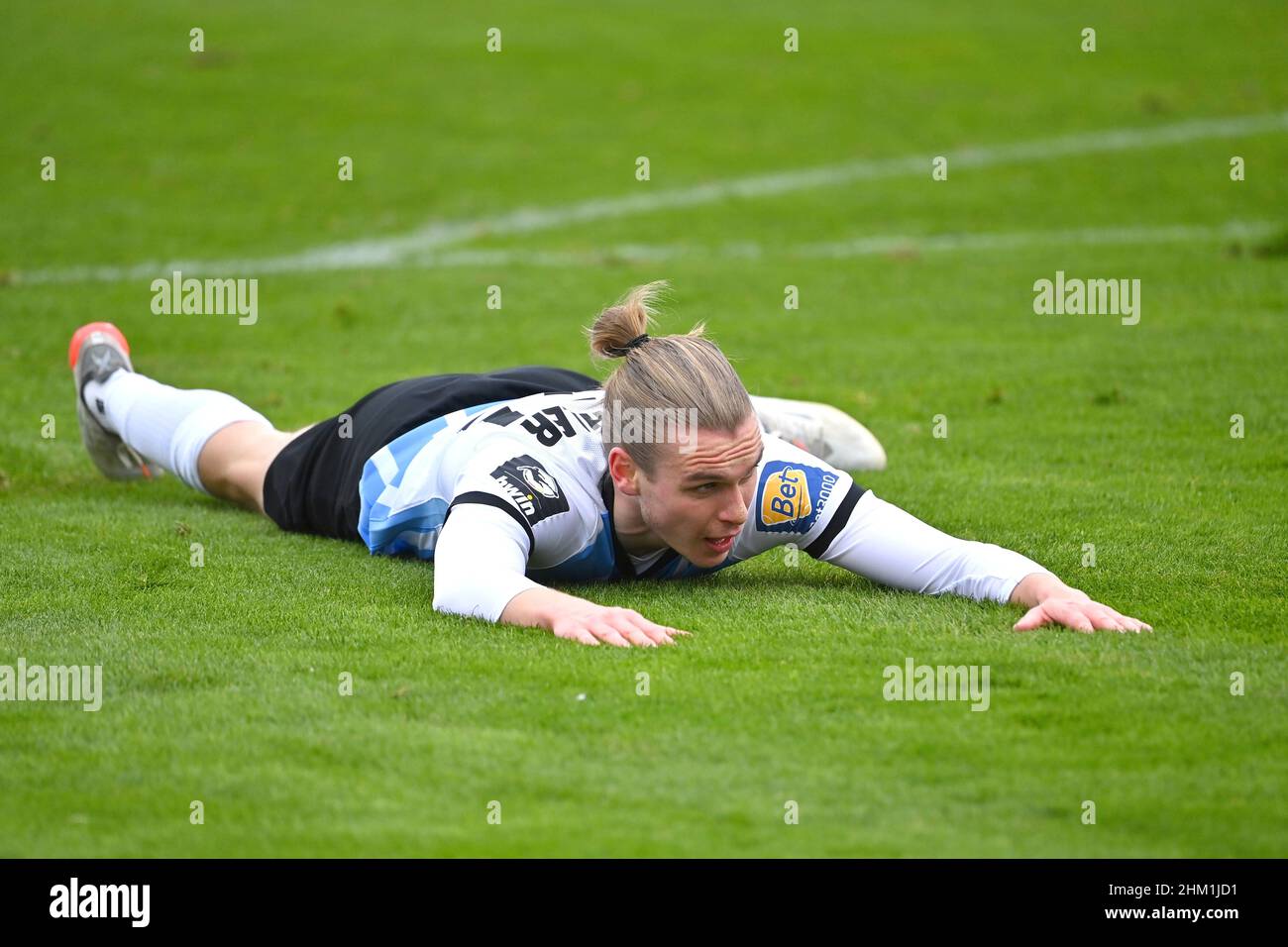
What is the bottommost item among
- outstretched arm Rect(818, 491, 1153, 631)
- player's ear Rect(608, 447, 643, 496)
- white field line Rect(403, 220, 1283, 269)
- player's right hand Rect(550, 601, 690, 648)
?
player's right hand Rect(550, 601, 690, 648)

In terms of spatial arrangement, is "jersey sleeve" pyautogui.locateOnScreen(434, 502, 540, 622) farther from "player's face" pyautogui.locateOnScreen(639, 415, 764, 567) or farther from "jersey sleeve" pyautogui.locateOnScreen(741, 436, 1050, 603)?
"jersey sleeve" pyautogui.locateOnScreen(741, 436, 1050, 603)

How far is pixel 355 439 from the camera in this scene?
6457mm

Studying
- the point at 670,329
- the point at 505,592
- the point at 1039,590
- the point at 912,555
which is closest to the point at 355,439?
the point at 505,592

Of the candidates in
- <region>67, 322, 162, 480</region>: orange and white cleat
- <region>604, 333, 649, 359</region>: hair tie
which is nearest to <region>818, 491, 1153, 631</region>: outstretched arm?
<region>604, 333, 649, 359</region>: hair tie

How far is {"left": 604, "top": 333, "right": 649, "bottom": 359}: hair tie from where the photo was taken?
5340 mm

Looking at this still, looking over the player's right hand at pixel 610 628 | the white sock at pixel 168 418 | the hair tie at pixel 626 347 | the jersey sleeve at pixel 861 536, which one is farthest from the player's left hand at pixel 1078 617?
the white sock at pixel 168 418

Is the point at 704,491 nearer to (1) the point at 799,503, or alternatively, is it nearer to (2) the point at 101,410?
(1) the point at 799,503

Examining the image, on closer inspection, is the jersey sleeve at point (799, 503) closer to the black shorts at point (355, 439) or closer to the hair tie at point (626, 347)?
the hair tie at point (626, 347)

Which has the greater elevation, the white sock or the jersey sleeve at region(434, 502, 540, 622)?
the white sock

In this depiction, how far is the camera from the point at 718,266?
14.0 m

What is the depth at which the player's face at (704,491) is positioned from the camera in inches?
196

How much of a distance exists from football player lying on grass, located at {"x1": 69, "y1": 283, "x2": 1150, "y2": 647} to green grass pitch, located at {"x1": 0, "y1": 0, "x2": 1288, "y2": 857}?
0.46 ft

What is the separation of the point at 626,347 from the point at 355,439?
1559 mm
